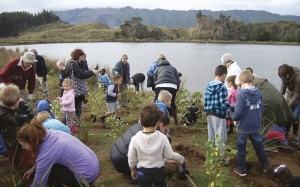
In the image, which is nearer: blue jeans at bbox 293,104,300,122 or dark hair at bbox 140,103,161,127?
dark hair at bbox 140,103,161,127

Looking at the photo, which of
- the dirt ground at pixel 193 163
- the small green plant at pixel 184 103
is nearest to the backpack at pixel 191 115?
the small green plant at pixel 184 103

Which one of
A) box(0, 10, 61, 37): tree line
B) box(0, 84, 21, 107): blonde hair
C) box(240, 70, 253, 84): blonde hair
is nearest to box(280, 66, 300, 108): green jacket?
box(240, 70, 253, 84): blonde hair

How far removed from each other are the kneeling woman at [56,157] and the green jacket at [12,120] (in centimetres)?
86

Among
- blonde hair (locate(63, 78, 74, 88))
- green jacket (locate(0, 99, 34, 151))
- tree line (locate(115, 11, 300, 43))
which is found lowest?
green jacket (locate(0, 99, 34, 151))

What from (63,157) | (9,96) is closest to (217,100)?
(63,157)

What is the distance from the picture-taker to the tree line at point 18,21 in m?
90.6

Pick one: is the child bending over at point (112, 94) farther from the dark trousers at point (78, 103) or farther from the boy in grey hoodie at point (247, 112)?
the boy in grey hoodie at point (247, 112)

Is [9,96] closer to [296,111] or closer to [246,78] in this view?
[246,78]

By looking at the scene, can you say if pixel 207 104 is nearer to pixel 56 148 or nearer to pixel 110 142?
pixel 110 142

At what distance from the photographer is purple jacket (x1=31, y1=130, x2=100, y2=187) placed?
261 centimetres

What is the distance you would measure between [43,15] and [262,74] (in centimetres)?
11937

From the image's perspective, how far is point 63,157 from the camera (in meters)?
2.71

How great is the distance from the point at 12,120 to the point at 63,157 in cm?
111

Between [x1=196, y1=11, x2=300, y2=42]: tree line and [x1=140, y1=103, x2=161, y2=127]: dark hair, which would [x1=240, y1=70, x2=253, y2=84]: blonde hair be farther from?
[x1=196, y1=11, x2=300, y2=42]: tree line
